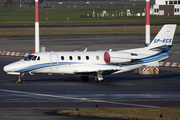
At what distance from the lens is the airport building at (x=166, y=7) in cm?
15562

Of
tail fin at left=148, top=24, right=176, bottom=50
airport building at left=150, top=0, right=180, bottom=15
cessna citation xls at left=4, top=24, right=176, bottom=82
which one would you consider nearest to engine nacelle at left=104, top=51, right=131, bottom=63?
cessna citation xls at left=4, top=24, right=176, bottom=82

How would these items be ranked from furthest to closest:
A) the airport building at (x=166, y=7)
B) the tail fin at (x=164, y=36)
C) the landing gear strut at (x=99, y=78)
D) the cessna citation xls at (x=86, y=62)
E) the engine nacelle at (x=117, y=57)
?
the airport building at (x=166, y=7)
the tail fin at (x=164, y=36)
the landing gear strut at (x=99, y=78)
the engine nacelle at (x=117, y=57)
the cessna citation xls at (x=86, y=62)

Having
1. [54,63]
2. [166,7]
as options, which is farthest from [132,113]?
[166,7]

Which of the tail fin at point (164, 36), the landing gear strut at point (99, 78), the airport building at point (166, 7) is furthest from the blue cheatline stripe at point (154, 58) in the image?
the airport building at point (166, 7)

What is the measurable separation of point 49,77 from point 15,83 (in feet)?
16.4

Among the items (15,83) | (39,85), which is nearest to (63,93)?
(39,85)

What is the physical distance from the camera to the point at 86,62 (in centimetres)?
3294

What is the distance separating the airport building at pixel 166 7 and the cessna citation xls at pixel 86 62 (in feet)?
415

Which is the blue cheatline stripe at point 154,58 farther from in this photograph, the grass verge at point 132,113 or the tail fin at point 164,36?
the grass verge at point 132,113

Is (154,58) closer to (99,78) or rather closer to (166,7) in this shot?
(99,78)

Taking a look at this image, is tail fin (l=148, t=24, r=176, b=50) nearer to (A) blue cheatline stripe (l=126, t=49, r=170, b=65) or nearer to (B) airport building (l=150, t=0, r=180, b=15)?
(A) blue cheatline stripe (l=126, t=49, r=170, b=65)

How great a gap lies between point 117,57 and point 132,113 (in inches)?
475

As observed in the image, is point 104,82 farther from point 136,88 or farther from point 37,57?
point 37,57

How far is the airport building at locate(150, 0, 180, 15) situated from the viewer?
155625 mm
